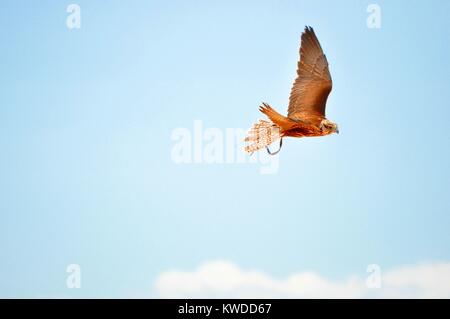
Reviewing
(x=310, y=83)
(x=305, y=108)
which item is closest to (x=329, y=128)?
(x=305, y=108)

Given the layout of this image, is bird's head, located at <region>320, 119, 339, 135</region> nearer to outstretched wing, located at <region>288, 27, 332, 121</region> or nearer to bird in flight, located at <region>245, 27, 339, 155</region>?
bird in flight, located at <region>245, 27, 339, 155</region>

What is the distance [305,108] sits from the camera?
42.6 feet

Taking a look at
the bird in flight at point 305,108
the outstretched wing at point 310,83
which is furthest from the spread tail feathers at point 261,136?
the outstretched wing at point 310,83

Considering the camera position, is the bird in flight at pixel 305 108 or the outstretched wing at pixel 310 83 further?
the outstretched wing at pixel 310 83

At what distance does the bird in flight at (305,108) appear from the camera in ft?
39.6

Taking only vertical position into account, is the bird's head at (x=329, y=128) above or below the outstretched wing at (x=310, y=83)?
below

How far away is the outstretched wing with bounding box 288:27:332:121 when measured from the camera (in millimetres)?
12961

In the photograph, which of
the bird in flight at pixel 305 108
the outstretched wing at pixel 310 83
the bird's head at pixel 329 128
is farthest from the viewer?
the outstretched wing at pixel 310 83

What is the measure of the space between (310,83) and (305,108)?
0.60 m

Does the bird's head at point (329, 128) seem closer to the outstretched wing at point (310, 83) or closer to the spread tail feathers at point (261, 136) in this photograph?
the outstretched wing at point (310, 83)

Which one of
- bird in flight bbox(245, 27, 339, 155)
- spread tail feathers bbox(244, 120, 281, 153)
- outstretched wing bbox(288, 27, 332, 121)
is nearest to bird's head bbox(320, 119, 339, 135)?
bird in flight bbox(245, 27, 339, 155)
